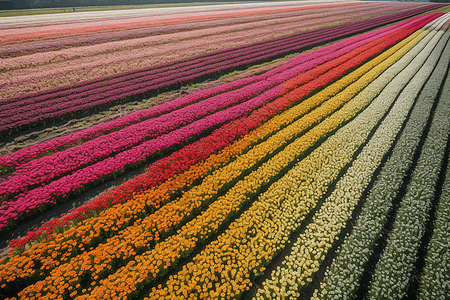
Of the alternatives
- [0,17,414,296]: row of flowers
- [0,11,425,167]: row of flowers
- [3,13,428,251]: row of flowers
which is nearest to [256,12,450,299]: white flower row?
[0,17,414,296]: row of flowers

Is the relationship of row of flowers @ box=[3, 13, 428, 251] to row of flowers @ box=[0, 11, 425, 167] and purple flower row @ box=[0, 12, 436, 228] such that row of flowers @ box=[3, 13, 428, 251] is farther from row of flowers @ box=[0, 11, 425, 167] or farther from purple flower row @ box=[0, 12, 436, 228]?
row of flowers @ box=[0, 11, 425, 167]

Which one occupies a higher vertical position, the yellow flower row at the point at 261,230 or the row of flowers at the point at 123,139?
the row of flowers at the point at 123,139

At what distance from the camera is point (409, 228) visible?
21.6 feet

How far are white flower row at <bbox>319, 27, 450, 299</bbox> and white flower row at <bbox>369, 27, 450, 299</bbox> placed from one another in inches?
14.7

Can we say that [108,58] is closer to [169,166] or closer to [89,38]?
[89,38]

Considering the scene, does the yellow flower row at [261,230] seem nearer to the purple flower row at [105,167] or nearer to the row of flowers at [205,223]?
the row of flowers at [205,223]

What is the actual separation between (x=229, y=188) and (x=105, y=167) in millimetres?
5649

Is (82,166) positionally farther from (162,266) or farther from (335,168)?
(335,168)

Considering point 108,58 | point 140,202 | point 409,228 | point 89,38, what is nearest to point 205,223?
point 140,202

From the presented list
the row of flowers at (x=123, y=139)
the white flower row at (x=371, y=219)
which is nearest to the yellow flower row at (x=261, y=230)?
the white flower row at (x=371, y=219)

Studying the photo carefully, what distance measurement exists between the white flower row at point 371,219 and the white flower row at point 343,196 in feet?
1.26

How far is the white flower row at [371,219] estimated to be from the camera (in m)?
5.45

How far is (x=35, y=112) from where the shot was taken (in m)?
14.6

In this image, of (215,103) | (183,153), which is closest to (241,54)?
(215,103)
